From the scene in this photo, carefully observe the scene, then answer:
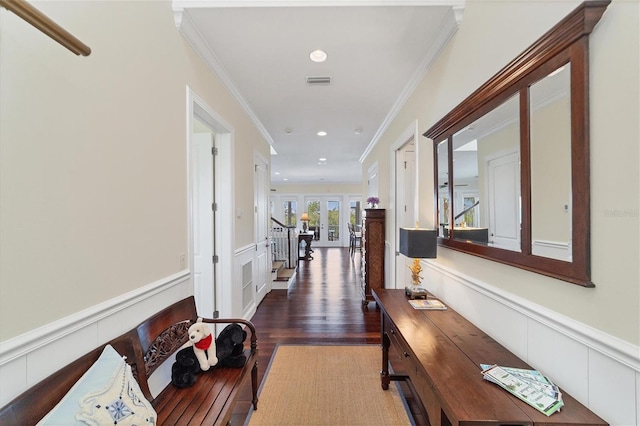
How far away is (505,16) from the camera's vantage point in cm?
137

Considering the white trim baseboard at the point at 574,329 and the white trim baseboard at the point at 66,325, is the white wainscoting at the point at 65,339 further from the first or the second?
the white trim baseboard at the point at 574,329

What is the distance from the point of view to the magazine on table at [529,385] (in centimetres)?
92

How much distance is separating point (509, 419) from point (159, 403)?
5.03ft

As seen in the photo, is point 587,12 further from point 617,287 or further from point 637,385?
point 637,385

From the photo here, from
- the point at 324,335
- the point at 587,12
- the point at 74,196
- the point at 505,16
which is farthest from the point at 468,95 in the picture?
the point at 324,335

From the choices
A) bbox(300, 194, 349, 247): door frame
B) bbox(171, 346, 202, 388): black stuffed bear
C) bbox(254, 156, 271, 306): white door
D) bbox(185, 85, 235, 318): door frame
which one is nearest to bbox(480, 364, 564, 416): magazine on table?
bbox(171, 346, 202, 388): black stuffed bear

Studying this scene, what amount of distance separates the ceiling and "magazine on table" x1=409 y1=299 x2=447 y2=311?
75.7 inches

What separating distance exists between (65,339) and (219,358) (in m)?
0.88

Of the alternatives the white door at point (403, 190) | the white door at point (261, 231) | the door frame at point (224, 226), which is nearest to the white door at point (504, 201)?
the white door at point (403, 190)

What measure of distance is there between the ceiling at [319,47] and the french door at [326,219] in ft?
25.6

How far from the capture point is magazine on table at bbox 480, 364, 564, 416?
924 millimetres

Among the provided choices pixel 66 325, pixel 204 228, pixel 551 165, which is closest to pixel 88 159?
pixel 66 325

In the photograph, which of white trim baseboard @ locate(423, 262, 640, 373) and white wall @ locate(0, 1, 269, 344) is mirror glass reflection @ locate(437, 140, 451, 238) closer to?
white trim baseboard @ locate(423, 262, 640, 373)

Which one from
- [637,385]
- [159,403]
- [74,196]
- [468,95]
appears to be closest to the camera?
[637,385]
